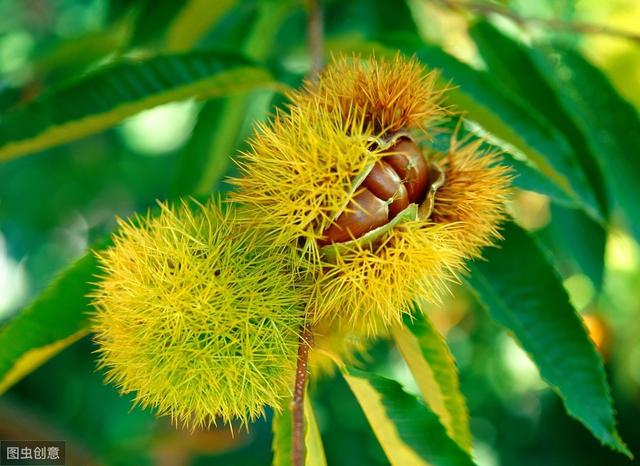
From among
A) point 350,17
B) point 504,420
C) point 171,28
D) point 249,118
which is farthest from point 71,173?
point 504,420

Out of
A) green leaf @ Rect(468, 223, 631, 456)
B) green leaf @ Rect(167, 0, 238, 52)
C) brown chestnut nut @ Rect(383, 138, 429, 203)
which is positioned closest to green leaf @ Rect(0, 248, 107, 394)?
brown chestnut nut @ Rect(383, 138, 429, 203)

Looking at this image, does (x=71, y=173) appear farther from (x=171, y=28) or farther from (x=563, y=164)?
(x=563, y=164)

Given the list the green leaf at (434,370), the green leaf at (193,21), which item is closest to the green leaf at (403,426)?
the green leaf at (434,370)

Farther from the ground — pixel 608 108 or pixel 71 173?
pixel 71 173

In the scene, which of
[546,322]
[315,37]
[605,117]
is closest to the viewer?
[546,322]

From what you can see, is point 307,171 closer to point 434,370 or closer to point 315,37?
point 434,370

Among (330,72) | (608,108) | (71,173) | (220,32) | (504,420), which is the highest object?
(71,173)

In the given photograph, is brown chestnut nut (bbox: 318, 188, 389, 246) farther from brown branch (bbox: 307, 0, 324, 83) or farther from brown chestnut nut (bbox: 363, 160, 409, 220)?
brown branch (bbox: 307, 0, 324, 83)

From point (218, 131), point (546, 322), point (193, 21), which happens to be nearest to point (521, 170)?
point (546, 322)
